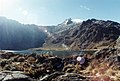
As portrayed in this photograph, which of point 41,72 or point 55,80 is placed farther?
point 41,72

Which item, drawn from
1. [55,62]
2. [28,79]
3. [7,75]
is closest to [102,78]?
[28,79]

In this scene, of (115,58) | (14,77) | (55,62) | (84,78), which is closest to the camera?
(14,77)

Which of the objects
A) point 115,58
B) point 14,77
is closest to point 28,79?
point 14,77

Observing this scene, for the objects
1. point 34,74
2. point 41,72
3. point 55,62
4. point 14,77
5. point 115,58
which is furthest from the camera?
point 55,62

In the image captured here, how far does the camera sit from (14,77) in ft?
67.5

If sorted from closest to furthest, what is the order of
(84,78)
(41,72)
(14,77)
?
(14,77) < (84,78) < (41,72)

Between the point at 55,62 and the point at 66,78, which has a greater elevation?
the point at 66,78

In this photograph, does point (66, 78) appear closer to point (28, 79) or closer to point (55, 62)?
point (28, 79)

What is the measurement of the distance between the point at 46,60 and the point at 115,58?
21.7 m

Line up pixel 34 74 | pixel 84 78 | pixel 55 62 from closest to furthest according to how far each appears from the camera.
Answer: pixel 84 78 < pixel 34 74 < pixel 55 62

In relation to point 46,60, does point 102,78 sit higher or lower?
higher

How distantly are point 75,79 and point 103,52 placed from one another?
142 feet

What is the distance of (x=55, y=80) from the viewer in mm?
21812

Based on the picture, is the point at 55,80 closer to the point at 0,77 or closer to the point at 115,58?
the point at 0,77
